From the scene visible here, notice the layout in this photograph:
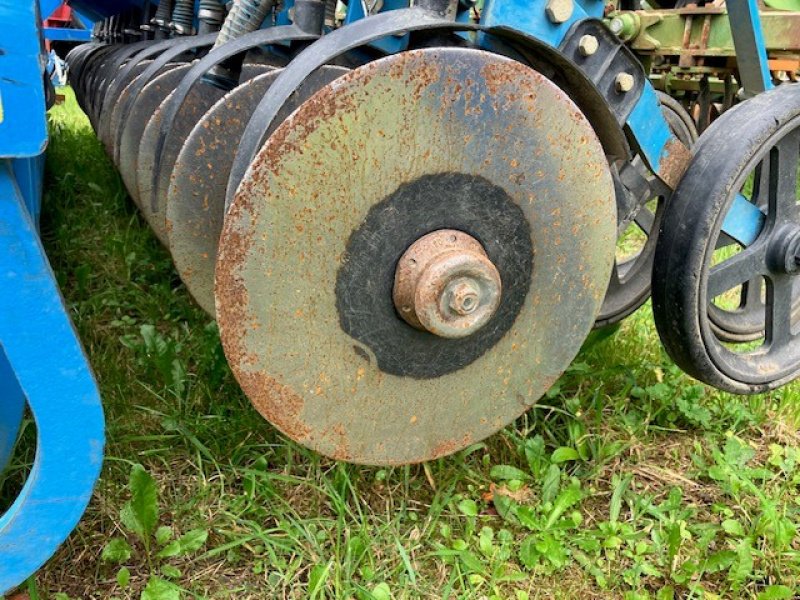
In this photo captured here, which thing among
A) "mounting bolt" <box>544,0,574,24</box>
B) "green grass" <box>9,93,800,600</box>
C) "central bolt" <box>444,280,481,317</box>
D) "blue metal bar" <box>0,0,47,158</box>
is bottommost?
"green grass" <box>9,93,800,600</box>

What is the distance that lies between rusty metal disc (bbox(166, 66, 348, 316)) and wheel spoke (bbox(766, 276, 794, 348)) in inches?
46.8

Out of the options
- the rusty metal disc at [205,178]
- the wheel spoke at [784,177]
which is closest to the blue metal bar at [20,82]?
the rusty metal disc at [205,178]

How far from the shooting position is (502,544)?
1.64 meters

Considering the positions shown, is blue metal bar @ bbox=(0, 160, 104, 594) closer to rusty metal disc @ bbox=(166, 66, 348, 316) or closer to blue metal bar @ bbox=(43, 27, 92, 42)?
rusty metal disc @ bbox=(166, 66, 348, 316)

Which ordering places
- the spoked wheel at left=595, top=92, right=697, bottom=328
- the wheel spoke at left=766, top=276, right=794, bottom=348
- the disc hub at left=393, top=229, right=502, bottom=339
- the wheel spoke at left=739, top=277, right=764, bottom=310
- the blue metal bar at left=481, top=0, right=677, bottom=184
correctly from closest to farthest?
the disc hub at left=393, top=229, right=502, bottom=339 < the blue metal bar at left=481, top=0, right=677, bottom=184 < the wheel spoke at left=766, top=276, right=794, bottom=348 < the wheel spoke at left=739, top=277, right=764, bottom=310 < the spoked wheel at left=595, top=92, right=697, bottom=328

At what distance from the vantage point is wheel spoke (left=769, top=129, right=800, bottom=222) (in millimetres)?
1623

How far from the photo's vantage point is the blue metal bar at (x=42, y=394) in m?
1.04

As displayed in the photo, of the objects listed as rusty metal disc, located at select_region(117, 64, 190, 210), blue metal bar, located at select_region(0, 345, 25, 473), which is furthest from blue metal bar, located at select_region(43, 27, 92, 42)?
blue metal bar, located at select_region(0, 345, 25, 473)

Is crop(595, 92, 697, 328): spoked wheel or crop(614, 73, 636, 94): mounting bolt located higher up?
crop(614, 73, 636, 94): mounting bolt

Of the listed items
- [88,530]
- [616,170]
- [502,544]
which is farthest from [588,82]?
[88,530]

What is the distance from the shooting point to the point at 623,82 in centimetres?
137

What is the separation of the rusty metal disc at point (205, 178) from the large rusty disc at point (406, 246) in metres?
0.49

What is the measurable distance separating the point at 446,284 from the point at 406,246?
86 millimetres

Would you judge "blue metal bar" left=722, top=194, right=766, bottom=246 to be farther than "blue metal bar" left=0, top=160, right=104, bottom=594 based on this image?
Yes
